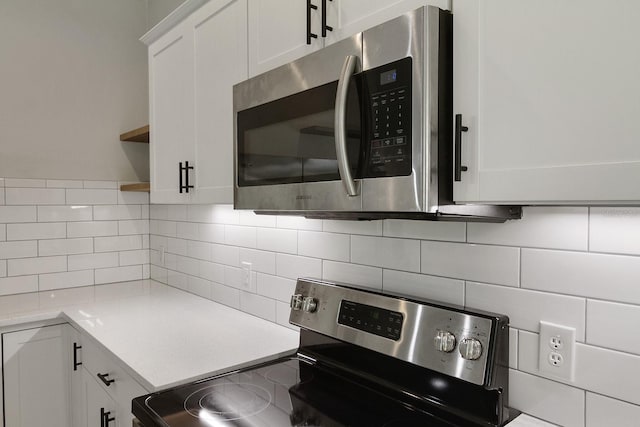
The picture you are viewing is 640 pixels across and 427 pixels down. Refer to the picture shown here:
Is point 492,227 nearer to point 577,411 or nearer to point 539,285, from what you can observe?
point 539,285

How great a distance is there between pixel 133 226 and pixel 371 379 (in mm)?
2012

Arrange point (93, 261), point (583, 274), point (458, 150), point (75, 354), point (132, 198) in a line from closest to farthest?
point (458, 150)
point (583, 274)
point (75, 354)
point (93, 261)
point (132, 198)

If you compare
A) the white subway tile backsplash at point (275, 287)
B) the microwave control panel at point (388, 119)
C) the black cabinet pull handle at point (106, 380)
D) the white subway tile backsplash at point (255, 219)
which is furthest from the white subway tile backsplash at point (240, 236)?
the microwave control panel at point (388, 119)

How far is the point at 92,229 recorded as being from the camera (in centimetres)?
260

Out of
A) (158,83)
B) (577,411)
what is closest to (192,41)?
(158,83)

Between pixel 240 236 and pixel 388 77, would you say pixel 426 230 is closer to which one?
pixel 388 77

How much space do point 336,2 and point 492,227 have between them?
0.64 meters

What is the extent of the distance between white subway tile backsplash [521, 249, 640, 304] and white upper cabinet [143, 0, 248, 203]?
92cm

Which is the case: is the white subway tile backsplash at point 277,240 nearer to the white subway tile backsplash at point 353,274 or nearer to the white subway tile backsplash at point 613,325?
the white subway tile backsplash at point 353,274

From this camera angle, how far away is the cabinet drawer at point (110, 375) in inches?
55.4

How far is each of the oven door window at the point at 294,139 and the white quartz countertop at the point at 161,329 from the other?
57 cm

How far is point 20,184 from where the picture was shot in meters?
2.36

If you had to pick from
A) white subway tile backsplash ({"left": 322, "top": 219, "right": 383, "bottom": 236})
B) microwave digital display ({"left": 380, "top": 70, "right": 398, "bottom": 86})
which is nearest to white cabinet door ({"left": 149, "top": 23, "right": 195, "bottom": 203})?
white subway tile backsplash ({"left": 322, "top": 219, "right": 383, "bottom": 236})

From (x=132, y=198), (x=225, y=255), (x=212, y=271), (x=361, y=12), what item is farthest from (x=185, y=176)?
(x=132, y=198)
